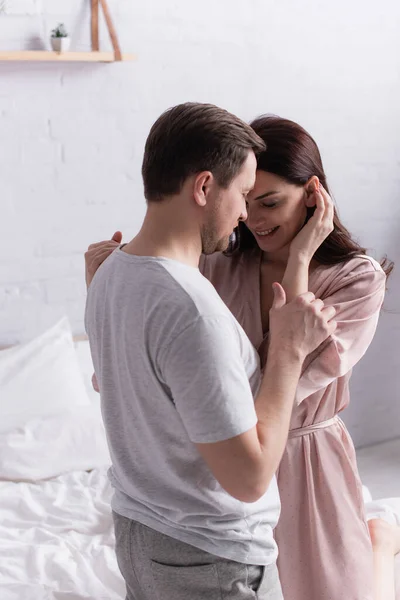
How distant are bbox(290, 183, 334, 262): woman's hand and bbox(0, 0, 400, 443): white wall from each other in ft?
4.95

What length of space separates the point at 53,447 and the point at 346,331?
1282 millimetres

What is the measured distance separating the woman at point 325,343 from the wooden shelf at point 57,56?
1265 mm

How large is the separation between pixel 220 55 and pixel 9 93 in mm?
808

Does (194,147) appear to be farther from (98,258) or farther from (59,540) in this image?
(59,540)

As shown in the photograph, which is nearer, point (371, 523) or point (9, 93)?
point (371, 523)

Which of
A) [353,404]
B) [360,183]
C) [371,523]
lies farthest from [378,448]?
[371,523]

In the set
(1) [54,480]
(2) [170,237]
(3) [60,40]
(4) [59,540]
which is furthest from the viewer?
(3) [60,40]

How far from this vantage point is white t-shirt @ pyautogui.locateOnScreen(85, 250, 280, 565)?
1.07 meters

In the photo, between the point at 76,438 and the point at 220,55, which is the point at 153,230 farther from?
the point at 220,55

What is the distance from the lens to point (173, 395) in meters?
1.11

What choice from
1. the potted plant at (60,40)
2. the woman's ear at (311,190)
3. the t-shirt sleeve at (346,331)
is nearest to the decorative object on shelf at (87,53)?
the potted plant at (60,40)

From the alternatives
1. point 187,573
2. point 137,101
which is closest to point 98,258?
point 187,573

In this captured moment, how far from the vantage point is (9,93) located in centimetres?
272

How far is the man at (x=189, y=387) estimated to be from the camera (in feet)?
3.54
